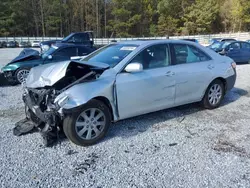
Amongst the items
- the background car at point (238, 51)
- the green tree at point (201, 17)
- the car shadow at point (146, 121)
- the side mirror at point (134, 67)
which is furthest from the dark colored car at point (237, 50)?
the green tree at point (201, 17)

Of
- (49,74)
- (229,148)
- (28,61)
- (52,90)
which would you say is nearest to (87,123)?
(52,90)

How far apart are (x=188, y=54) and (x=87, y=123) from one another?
2444 mm

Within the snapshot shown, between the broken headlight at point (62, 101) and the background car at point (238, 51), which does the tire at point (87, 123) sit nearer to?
the broken headlight at point (62, 101)

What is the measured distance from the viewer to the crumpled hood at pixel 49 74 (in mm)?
3280

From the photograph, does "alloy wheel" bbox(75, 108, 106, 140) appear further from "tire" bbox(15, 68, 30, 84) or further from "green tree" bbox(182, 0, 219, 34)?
"green tree" bbox(182, 0, 219, 34)

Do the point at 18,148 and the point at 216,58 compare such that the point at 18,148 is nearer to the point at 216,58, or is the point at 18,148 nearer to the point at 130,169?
the point at 130,169

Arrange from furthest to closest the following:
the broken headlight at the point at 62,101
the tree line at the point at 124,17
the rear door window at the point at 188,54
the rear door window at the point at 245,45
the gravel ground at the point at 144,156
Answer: the tree line at the point at 124,17 < the rear door window at the point at 245,45 < the rear door window at the point at 188,54 < the broken headlight at the point at 62,101 < the gravel ground at the point at 144,156

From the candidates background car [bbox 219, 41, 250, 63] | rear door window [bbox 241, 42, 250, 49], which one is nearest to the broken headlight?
background car [bbox 219, 41, 250, 63]

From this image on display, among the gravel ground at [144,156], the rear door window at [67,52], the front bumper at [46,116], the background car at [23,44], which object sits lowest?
the background car at [23,44]

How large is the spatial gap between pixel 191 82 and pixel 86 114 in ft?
7.16

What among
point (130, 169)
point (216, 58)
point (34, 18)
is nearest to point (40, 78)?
point (130, 169)

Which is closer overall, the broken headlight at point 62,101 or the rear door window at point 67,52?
the broken headlight at point 62,101

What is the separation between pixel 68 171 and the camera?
9.17 feet

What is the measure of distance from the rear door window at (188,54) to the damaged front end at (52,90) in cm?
150
